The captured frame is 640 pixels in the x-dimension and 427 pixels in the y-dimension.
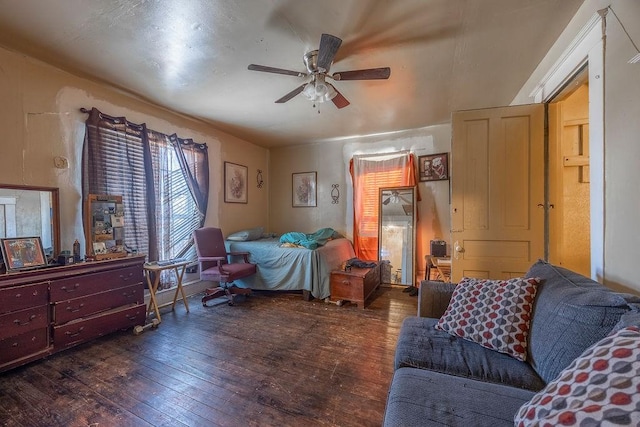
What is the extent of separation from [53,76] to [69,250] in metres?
1.61

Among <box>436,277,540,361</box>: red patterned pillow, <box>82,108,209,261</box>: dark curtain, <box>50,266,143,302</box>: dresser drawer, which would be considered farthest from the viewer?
<box>82,108,209,261</box>: dark curtain

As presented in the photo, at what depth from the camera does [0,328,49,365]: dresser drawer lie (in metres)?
1.88

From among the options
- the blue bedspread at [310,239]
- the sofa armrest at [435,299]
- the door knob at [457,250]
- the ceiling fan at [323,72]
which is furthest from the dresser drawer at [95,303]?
the door knob at [457,250]

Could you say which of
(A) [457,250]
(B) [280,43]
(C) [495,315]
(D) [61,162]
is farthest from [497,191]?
(D) [61,162]

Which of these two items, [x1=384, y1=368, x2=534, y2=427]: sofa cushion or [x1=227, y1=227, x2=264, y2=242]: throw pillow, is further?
[x1=227, y1=227, x2=264, y2=242]: throw pillow

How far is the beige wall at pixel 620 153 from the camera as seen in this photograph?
129cm

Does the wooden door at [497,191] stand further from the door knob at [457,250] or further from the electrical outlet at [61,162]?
the electrical outlet at [61,162]

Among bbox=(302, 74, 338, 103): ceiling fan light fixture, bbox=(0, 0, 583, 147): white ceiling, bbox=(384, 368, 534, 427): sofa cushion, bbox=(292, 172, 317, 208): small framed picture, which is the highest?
bbox=(0, 0, 583, 147): white ceiling

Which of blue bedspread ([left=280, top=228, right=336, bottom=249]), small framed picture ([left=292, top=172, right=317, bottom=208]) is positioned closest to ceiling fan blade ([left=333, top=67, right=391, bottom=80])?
blue bedspread ([left=280, top=228, right=336, bottom=249])

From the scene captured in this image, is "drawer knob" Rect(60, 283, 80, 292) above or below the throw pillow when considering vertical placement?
below

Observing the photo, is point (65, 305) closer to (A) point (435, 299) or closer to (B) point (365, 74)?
(A) point (435, 299)

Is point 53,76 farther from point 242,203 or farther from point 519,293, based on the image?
point 519,293

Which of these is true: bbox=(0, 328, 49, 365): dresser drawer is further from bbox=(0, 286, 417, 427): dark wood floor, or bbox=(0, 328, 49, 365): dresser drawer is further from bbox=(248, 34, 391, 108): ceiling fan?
bbox=(248, 34, 391, 108): ceiling fan

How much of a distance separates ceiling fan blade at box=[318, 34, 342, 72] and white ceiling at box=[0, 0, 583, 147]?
19 cm
